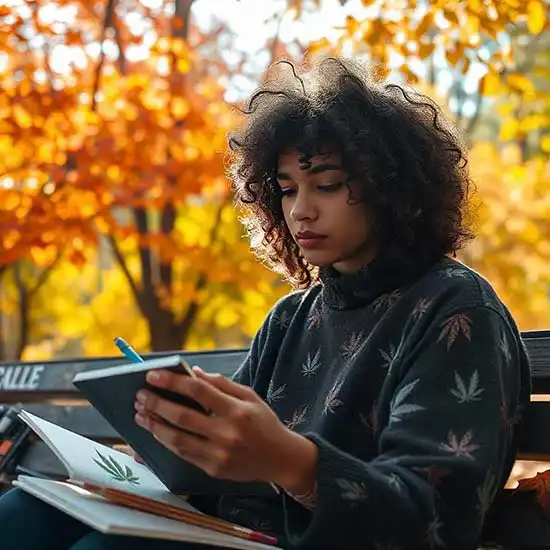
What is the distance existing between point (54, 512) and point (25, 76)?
13.5ft

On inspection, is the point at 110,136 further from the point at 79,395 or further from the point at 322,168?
the point at 322,168

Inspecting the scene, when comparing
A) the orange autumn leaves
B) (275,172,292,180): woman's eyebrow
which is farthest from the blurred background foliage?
(275,172,292,180): woman's eyebrow

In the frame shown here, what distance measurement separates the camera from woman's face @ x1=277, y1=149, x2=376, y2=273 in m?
1.97

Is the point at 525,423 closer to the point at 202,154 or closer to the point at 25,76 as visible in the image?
the point at 25,76

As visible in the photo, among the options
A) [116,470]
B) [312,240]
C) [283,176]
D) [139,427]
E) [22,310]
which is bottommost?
[22,310]

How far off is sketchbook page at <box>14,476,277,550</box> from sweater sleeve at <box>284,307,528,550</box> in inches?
5.7

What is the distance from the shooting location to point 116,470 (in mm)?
1960

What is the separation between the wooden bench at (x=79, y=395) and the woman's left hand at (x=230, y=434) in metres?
0.65

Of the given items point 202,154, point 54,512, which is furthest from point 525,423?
point 202,154

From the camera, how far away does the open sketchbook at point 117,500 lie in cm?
153

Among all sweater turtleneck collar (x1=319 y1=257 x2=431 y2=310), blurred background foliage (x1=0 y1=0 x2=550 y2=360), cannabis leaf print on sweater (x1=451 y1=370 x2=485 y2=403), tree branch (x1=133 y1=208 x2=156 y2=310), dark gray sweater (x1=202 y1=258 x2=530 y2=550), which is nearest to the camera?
dark gray sweater (x1=202 y1=258 x2=530 y2=550)

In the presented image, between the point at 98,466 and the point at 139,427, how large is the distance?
0.56 ft

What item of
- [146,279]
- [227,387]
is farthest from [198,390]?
[146,279]

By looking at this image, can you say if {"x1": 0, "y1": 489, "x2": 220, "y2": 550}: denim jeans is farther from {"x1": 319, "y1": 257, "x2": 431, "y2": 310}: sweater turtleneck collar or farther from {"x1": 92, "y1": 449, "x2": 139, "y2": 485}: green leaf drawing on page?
{"x1": 319, "y1": 257, "x2": 431, "y2": 310}: sweater turtleneck collar
